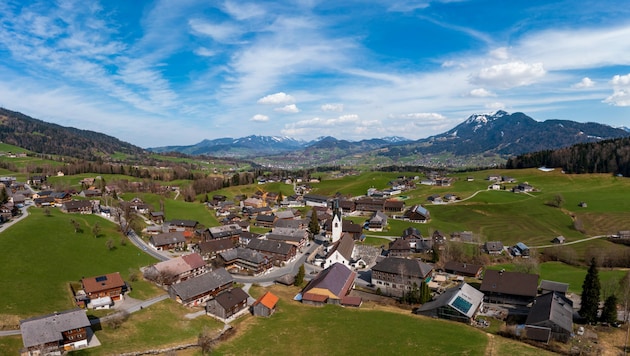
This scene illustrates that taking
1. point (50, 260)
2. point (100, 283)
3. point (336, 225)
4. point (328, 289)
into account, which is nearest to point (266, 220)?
point (336, 225)

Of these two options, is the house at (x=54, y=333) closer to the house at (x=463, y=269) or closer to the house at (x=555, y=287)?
the house at (x=463, y=269)

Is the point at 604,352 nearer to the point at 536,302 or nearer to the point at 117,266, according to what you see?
the point at 536,302

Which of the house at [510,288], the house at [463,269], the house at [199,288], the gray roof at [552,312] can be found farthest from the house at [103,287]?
the house at [463,269]

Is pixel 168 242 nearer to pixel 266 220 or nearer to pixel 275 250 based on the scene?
pixel 275 250

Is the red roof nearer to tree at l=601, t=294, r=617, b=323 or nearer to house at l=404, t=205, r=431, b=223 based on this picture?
tree at l=601, t=294, r=617, b=323

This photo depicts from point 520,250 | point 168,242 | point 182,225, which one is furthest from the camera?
point 182,225
